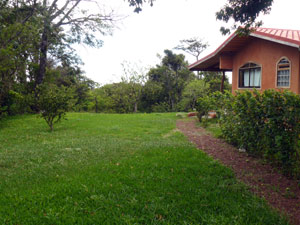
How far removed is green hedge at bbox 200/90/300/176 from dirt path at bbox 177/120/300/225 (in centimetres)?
24

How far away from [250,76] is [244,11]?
743 cm

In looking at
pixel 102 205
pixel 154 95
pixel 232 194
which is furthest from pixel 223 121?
pixel 154 95

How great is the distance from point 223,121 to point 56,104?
6216 mm

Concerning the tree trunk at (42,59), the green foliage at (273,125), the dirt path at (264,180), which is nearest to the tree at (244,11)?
the green foliage at (273,125)

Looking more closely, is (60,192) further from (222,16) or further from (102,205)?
(222,16)

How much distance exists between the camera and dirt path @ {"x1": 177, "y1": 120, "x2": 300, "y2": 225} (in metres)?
3.52

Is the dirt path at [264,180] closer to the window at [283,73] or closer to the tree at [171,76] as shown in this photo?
the window at [283,73]

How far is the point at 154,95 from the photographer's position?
2652cm

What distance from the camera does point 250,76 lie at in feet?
38.8

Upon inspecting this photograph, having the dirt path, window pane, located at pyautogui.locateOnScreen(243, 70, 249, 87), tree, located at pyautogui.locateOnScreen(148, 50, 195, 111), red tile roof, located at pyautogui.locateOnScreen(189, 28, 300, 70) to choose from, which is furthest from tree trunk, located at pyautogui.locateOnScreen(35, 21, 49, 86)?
the dirt path

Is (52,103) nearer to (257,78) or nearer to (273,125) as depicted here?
(273,125)

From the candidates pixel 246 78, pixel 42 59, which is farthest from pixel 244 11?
pixel 42 59

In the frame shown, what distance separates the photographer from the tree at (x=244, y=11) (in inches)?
191

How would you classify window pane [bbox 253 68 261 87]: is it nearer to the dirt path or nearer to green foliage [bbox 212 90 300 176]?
the dirt path
